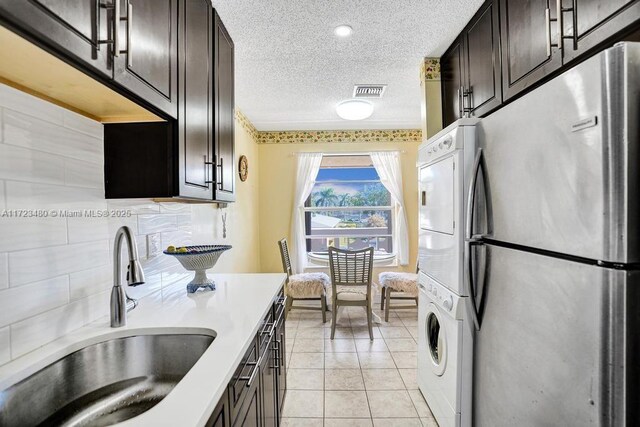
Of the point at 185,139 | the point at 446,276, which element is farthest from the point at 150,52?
the point at 446,276

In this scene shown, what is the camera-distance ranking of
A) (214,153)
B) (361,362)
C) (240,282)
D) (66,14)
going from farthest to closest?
(361,362)
(240,282)
(214,153)
(66,14)

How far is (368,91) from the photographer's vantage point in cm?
302

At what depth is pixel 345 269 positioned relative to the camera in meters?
3.26

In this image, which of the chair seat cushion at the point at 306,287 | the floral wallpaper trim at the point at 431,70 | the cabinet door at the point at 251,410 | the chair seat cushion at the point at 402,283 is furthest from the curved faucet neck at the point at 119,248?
the chair seat cushion at the point at 402,283

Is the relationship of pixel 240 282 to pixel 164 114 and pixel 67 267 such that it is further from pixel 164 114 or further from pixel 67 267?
pixel 164 114

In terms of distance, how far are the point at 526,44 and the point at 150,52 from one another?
1.57m

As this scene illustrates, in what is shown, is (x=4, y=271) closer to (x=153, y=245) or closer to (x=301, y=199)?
(x=153, y=245)

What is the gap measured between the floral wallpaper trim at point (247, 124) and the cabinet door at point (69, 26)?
2.85 meters

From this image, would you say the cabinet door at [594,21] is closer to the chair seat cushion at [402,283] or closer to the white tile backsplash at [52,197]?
the white tile backsplash at [52,197]

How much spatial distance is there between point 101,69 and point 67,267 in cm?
74

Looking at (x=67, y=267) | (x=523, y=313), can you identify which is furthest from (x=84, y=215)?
(x=523, y=313)

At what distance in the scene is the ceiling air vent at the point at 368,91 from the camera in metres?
2.93

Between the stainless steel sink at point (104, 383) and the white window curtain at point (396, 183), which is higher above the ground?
the white window curtain at point (396, 183)

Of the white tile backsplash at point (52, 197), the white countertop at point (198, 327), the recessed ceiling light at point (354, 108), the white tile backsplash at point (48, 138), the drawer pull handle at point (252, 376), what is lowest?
the drawer pull handle at point (252, 376)
